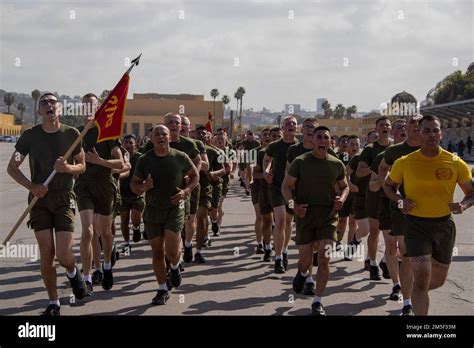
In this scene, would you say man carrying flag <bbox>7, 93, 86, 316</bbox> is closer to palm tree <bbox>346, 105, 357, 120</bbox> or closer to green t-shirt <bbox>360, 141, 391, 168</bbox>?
green t-shirt <bbox>360, 141, 391, 168</bbox>

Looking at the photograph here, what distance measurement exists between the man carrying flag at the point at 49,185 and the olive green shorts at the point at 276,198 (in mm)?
3251

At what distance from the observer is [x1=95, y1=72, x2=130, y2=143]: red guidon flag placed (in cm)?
721

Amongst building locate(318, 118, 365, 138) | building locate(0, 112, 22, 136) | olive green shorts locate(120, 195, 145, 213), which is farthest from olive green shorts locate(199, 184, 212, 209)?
building locate(0, 112, 22, 136)

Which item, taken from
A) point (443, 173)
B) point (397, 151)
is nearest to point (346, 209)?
point (397, 151)

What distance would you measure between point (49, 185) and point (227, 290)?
101 inches

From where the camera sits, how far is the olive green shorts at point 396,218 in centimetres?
684

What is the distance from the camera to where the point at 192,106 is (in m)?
100

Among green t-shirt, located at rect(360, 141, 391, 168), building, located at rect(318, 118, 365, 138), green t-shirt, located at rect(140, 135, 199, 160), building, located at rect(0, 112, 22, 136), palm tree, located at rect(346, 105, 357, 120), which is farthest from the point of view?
palm tree, located at rect(346, 105, 357, 120)

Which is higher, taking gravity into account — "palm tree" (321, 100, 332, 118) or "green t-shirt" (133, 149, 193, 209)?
"palm tree" (321, 100, 332, 118)

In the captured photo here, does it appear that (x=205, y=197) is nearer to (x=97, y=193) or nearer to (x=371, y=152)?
(x=97, y=193)

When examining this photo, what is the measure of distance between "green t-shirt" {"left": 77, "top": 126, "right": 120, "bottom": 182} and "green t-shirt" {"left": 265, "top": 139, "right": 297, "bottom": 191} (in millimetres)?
2392
